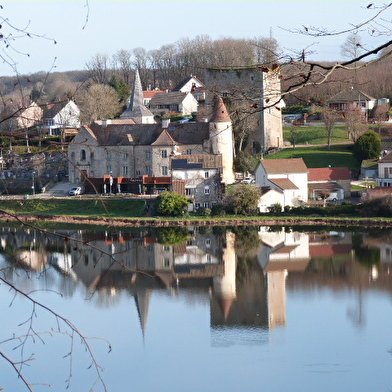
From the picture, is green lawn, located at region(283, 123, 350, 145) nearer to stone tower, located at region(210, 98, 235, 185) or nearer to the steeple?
stone tower, located at region(210, 98, 235, 185)

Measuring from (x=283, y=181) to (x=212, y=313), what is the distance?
11543mm

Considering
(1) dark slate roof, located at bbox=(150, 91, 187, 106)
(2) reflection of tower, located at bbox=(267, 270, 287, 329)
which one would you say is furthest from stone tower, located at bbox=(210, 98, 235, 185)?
(1) dark slate roof, located at bbox=(150, 91, 187, 106)

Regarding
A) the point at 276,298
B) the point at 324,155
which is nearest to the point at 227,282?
the point at 276,298

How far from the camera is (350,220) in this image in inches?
941

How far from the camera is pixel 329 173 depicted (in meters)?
26.2

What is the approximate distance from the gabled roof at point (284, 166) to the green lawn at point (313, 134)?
5457 millimetres

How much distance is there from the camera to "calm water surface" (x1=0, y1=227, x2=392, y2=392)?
1143cm

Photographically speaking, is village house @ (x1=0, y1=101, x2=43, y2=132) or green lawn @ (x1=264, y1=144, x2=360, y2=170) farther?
green lawn @ (x1=264, y1=144, x2=360, y2=170)

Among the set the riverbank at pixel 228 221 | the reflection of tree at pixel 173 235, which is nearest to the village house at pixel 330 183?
the riverbank at pixel 228 221

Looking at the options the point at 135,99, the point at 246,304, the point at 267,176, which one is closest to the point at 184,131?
the point at 267,176

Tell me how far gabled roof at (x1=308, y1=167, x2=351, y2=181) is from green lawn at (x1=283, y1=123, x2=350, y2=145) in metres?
5.46

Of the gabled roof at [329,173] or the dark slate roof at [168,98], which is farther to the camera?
the dark slate roof at [168,98]

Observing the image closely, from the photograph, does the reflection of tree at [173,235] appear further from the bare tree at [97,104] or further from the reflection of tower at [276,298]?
the bare tree at [97,104]

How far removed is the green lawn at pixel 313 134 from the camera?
1263 inches
